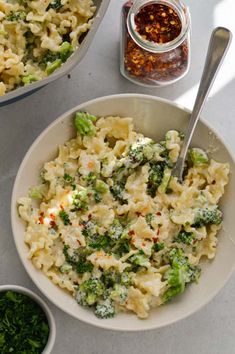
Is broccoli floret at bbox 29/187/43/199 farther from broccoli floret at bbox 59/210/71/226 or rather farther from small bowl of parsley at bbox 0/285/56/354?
small bowl of parsley at bbox 0/285/56/354

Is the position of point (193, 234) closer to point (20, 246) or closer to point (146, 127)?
point (146, 127)

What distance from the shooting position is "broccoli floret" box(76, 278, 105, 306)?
187cm

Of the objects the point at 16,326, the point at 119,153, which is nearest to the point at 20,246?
the point at 16,326

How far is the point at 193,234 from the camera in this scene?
1914mm

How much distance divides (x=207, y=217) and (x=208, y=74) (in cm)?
40

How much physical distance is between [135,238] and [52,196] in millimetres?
267

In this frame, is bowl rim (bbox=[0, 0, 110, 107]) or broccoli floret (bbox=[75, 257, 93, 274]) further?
broccoli floret (bbox=[75, 257, 93, 274])

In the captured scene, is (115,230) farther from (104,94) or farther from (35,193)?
(104,94)

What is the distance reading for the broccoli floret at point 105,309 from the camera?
187cm

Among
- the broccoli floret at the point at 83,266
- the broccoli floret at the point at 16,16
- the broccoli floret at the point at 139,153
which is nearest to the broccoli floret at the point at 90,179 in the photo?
the broccoli floret at the point at 139,153

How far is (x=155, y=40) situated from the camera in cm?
196

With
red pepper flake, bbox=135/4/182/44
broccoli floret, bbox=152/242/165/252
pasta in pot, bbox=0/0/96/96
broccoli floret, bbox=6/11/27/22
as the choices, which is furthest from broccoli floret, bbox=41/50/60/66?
broccoli floret, bbox=152/242/165/252

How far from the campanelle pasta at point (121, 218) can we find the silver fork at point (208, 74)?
2 cm

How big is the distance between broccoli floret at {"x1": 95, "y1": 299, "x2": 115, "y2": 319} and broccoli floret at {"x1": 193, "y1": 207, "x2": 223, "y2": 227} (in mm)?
325
